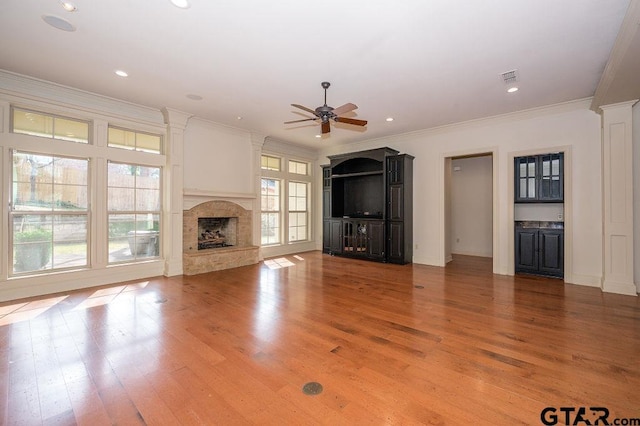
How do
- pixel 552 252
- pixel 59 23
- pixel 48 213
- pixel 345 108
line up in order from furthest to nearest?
pixel 552 252
pixel 48 213
pixel 345 108
pixel 59 23

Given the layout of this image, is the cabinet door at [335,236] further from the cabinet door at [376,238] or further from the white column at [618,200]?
the white column at [618,200]

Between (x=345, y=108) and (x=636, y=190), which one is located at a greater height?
(x=345, y=108)

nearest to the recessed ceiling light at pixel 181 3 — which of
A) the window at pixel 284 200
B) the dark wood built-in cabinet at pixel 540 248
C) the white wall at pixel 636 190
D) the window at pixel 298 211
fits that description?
the window at pixel 284 200

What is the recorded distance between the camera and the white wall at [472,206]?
24.8 ft

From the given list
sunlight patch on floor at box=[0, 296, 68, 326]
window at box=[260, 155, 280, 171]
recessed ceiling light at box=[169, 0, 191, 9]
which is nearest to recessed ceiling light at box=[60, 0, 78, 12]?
recessed ceiling light at box=[169, 0, 191, 9]

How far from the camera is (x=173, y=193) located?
5.52 metres

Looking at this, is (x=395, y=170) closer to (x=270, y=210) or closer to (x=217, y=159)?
(x=270, y=210)

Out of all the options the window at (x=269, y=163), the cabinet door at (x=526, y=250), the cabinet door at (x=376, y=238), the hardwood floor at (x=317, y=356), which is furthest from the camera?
the window at (x=269, y=163)

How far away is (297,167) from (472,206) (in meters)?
5.00

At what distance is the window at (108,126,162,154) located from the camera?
5.00m

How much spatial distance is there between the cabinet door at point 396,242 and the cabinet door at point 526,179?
7.54 feet

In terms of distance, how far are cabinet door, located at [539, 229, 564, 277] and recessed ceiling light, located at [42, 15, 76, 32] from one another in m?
7.29

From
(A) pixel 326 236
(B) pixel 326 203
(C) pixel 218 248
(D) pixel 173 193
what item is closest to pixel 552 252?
(A) pixel 326 236

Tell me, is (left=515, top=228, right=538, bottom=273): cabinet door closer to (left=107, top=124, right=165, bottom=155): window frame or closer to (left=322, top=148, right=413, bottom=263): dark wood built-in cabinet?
(left=322, top=148, right=413, bottom=263): dark wood built-in cabinet
